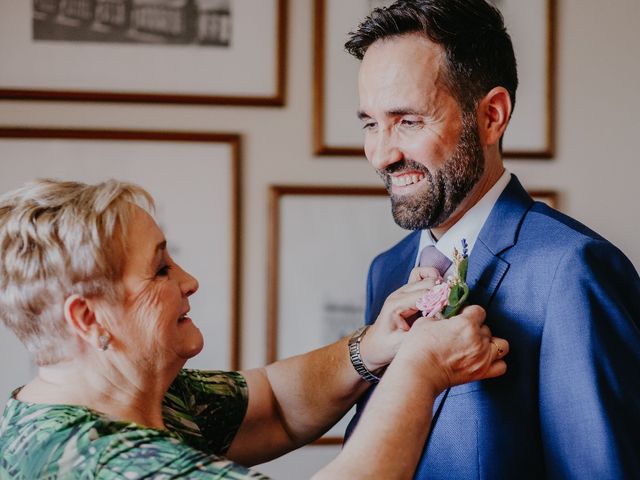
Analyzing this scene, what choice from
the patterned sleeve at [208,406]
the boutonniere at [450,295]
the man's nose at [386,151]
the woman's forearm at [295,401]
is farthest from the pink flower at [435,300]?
the patterned sleeve at [208,406]

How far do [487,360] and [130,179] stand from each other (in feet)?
4.59

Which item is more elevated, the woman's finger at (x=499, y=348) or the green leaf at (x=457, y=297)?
the green leaf at (x=457, y=297)

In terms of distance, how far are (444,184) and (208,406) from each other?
0.69 m

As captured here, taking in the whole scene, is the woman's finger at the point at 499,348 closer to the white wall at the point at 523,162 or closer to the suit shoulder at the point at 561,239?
the suit shoulder at the point at 561,239

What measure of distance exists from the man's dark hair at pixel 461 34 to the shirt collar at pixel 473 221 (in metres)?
0.16

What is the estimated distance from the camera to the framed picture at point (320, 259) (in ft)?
7.63

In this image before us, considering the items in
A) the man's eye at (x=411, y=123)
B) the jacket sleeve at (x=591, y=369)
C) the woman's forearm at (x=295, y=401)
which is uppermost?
the man's eye at (x=411, y=123)

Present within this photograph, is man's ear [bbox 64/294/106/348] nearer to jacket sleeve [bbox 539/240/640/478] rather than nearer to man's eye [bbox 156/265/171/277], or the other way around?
man's eye [bbox 156/265/171/277]

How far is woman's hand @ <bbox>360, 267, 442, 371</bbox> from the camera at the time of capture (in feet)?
4.71

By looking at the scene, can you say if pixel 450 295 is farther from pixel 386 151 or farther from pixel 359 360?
pixel 359 360

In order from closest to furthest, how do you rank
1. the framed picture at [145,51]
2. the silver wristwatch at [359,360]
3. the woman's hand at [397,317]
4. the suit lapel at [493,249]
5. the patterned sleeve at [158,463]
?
1. the patterned sleeve at [158,463]
2. the suit lapel at [493,249]
3. the woman's hand at [397,317]
4. the silver wristwatch at [359,360]
5. the framed picture at [145,51]

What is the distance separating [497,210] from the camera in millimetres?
1387

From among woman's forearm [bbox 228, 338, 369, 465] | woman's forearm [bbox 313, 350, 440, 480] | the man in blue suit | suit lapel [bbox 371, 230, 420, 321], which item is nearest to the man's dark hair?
the man in blue suit

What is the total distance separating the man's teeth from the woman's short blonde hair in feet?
1.59
